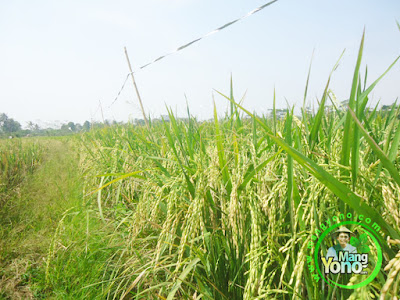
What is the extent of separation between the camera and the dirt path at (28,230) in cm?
188

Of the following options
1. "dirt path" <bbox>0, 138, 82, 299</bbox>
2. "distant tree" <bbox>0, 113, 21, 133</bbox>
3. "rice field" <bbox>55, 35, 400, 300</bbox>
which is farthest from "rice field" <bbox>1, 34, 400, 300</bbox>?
"distant tree" <bbox>0, 113, 21, 133</bbox>

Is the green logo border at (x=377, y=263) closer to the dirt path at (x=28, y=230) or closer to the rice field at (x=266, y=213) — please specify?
the rice field at (x=266, y=213)

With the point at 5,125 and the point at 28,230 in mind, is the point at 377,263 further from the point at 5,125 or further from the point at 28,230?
the point at 5,125

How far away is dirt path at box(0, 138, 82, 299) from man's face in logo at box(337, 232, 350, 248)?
1.92m

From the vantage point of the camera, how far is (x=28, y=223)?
9.07 feet

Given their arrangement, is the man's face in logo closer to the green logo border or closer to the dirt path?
the green logo border

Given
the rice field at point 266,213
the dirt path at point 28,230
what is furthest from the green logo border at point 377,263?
the dirt path at point 28,230

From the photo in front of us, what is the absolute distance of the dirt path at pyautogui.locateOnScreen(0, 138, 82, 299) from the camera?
6.16 ft

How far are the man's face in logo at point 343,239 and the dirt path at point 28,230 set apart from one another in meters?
1.92

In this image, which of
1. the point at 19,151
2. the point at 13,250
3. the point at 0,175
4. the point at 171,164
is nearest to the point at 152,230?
the point at 171,164

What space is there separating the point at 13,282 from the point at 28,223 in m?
1.07

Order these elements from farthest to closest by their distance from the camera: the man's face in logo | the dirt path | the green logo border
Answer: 1. the dirt path
2. the man's face in logo
3. the green logo border

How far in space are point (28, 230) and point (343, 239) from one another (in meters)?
2.98

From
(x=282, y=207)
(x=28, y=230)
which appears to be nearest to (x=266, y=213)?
(x=282, y=207)
